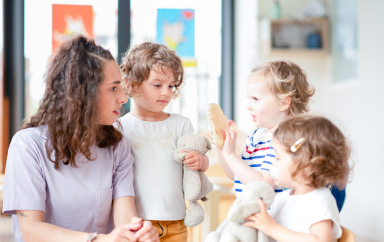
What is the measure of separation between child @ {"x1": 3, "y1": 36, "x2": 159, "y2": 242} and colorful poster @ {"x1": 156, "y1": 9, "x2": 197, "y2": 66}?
325 centimetres

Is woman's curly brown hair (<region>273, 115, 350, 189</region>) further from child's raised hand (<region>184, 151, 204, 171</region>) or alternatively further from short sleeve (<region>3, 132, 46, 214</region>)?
short sleeve (<region>3, 132, 46, 214</region>)

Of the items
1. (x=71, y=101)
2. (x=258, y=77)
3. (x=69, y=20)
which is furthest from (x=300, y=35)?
(x=71, y=101)

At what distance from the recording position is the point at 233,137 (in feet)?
4.80

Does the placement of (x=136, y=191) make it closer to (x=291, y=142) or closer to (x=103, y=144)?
(x=103, y=144)

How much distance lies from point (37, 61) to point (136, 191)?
3430mm

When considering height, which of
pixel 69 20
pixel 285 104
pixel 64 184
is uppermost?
pixel 69 20

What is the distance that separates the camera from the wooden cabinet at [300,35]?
4.30m

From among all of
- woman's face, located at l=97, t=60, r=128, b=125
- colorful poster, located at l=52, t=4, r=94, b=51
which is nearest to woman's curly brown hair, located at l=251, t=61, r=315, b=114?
woman's face, located at l=97, t=60, r=128, b=125

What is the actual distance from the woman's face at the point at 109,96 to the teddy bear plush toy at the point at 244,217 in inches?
20.1

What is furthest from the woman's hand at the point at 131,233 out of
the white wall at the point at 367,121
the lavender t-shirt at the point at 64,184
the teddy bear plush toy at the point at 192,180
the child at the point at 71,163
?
the white wall at the point at 367,121

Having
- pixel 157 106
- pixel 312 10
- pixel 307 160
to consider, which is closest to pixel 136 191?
pixel 157 106

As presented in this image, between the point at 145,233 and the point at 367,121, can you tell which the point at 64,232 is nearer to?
the point at 145,233

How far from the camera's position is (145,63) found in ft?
5.33

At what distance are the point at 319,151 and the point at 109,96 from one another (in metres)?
0.68
